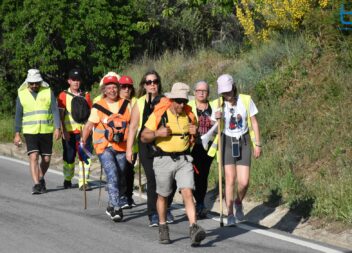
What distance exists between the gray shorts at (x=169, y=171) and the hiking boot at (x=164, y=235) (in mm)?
348

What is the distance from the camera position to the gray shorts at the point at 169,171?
1018 centimetres

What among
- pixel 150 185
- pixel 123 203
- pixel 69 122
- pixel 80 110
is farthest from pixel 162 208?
pixel 69 122

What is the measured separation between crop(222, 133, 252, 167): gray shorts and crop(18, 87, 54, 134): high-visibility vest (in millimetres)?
3778

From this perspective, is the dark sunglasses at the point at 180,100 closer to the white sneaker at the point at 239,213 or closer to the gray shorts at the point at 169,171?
the gray shorts at the point at 169,171

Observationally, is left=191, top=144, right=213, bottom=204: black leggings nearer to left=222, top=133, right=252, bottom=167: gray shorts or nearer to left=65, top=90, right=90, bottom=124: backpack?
left=222, top=133, right=252, bottom=167: gray shorts

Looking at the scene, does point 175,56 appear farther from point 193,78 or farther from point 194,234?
point 194,234

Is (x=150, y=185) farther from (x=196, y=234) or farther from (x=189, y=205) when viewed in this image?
(x=196, y=234)

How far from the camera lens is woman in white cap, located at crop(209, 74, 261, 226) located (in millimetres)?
11312

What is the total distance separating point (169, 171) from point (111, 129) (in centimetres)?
197

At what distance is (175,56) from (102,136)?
11.1 m

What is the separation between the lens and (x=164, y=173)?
1023cm

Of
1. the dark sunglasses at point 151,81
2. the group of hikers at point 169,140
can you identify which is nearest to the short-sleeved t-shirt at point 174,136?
the group of hikers at point 169,140

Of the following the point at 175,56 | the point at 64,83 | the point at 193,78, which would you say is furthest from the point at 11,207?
the point at 64,83

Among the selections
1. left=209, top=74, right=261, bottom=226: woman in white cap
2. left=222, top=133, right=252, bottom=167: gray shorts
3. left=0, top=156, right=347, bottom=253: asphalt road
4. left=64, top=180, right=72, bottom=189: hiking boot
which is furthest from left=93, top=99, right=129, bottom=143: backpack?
left=64, top=180, right=72, bottom=189: hiking boot
